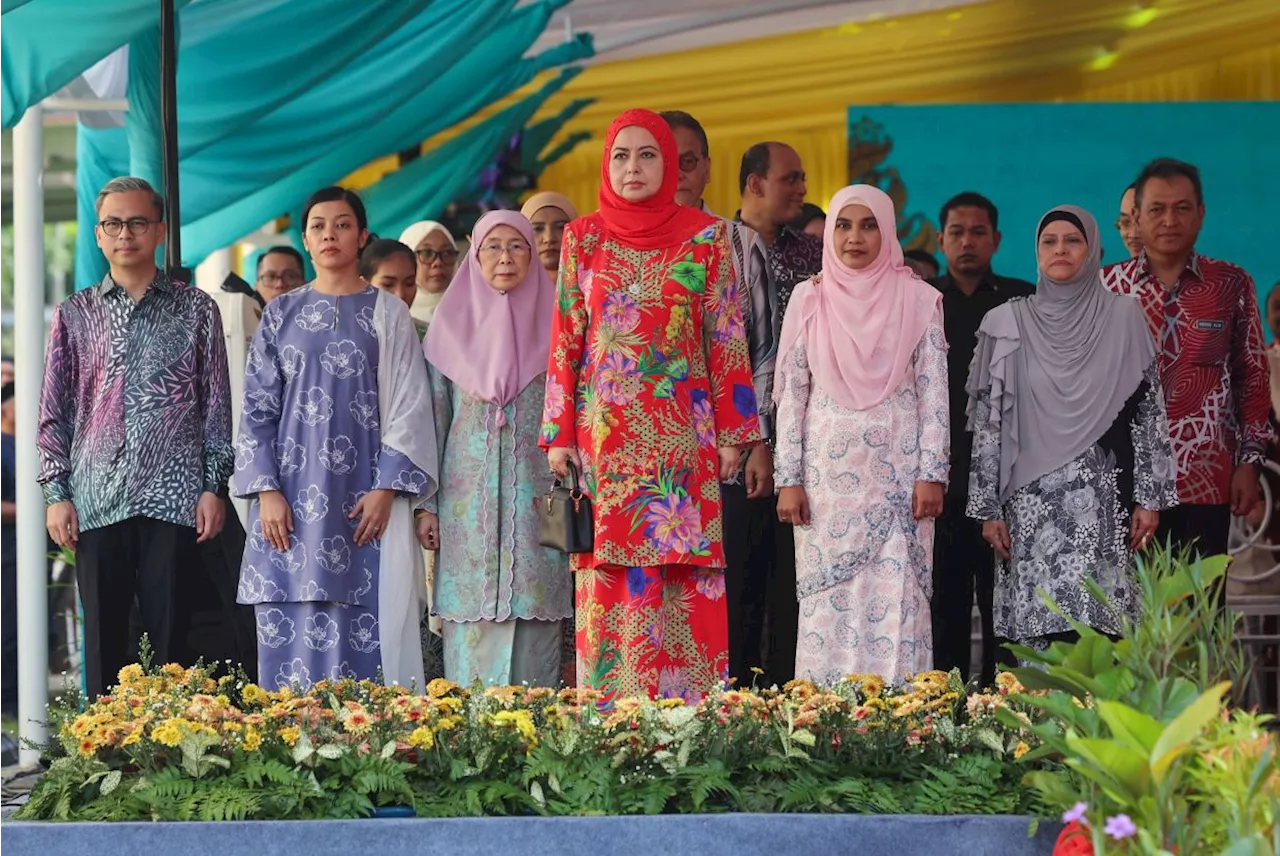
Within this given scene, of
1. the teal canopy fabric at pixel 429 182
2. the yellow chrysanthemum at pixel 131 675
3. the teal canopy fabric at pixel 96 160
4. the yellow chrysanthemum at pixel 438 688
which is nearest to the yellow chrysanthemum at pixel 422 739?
the yellow chrysanthemum at pixel 438 688

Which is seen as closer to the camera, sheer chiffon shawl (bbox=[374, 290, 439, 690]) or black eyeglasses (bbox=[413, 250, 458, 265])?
sheer chiffon shawl (bbox=[374, 290, 439, 690])

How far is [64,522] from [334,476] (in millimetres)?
741

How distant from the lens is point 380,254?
21.5 ft

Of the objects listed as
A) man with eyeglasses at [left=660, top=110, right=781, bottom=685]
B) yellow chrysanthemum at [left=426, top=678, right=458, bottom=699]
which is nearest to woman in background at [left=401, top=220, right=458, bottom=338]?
man with eyeglasses at [left=660, top=110, right=781, bottom=685]

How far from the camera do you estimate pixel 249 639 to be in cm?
617

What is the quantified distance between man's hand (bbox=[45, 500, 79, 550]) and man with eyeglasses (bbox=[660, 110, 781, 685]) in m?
1.74

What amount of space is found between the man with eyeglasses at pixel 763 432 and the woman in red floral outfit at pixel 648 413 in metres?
0.61

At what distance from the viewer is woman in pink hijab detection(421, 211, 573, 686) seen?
5316mm

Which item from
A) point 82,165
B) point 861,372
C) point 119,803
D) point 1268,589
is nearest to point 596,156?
point 82,165

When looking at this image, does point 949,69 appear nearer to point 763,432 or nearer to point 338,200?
point 763,432

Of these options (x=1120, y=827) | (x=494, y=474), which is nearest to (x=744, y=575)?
(x=494, y=474)

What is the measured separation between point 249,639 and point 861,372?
82.8 inches

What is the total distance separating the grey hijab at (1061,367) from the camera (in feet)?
17.9

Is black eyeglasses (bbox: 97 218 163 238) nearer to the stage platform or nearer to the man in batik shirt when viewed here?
the man in batik shirt
